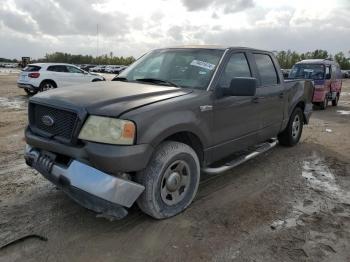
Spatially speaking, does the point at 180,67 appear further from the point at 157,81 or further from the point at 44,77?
the point at 44,77

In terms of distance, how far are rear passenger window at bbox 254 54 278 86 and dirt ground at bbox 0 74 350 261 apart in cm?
139

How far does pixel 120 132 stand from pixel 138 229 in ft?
3.48

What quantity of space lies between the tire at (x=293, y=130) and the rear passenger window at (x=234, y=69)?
7.21 feet

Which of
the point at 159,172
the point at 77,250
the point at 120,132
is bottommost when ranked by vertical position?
the point at 77,250

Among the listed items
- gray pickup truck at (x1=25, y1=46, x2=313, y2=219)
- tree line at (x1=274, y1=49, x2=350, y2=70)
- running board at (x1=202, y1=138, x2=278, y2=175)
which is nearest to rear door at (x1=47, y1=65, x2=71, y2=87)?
gray pickup truck at (x1=25, y1=46, x2=313, y2=219)

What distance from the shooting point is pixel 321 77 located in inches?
604

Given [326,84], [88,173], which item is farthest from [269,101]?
[326,84]

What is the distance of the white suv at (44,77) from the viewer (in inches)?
682


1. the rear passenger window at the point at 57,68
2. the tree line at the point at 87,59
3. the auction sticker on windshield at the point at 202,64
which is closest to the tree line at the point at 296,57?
the tree line at the point at 87,59

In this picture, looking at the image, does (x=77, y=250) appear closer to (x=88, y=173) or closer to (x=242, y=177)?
(x=88, y=173)

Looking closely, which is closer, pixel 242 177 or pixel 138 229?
pixel 138 229

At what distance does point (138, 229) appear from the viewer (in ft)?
13.1

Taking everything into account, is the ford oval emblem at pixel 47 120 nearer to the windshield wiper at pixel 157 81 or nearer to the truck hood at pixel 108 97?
the truck hood at pixel 108 97

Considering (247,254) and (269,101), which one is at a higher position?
(269,101)
